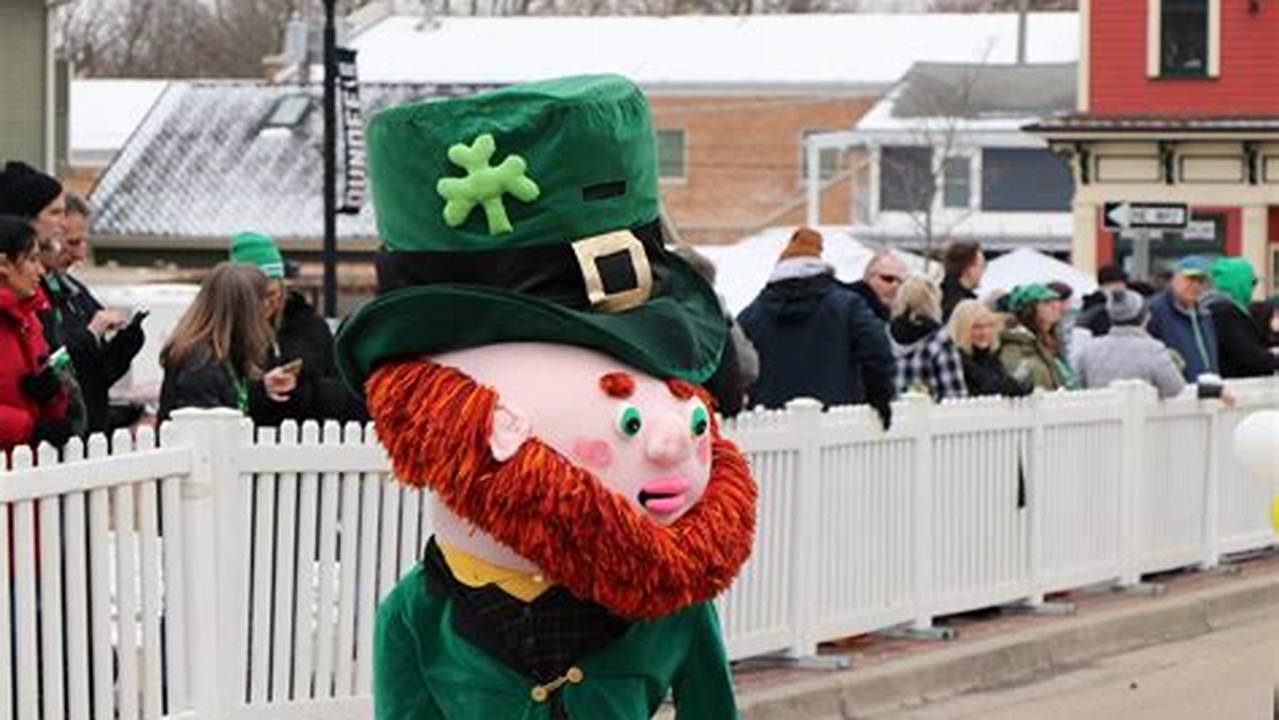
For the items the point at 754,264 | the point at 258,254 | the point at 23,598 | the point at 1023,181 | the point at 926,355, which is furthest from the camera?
the point at 1023,181

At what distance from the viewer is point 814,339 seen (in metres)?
13.2

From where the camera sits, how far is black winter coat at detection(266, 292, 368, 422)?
36.6 ft

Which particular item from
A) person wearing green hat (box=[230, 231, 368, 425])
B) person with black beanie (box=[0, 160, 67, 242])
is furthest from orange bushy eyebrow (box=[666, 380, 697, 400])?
person wearing green hat (box=[230, 231, 368, 425])

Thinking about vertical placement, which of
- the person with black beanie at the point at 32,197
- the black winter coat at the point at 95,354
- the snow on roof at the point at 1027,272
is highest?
the person with black beanie at the point at 32,197

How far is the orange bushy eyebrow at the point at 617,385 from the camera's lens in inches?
265

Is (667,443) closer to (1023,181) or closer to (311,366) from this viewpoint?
(311,366)

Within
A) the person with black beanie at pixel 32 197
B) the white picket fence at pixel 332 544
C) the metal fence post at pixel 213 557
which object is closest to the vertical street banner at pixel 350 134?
the white picket fence at pixel 332 544

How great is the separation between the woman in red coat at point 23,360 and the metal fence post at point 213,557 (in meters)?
0.44

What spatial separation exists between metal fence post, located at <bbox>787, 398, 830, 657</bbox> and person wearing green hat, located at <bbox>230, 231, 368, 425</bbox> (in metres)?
1.88

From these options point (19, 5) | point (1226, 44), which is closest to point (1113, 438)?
point (19, 5)

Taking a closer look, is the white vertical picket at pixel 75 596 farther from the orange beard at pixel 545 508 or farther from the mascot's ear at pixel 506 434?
the mascot's ear at pixel 506 434

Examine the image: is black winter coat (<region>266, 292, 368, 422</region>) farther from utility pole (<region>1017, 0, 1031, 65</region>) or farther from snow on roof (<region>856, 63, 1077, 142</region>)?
utility pole (<region>1017, 0, 1031, 65</region>)

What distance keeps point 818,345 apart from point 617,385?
21.4ft

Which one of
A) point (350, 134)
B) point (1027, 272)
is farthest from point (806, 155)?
point (350, 134)
